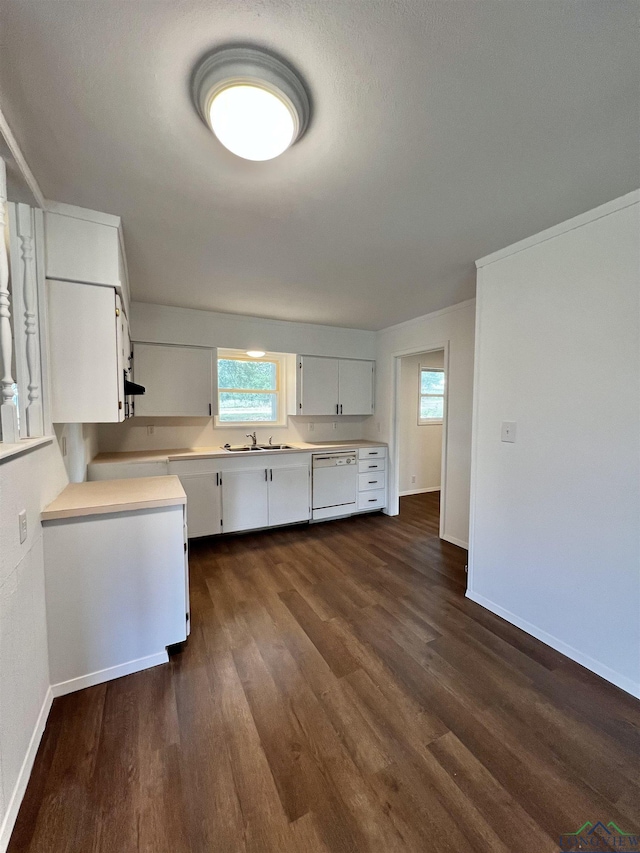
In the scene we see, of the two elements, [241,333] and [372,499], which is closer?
[241,333]

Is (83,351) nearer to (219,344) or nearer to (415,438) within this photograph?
(219,344)

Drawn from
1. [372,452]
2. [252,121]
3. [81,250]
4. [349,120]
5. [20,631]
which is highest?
[349,120]

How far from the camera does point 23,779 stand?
1.20m

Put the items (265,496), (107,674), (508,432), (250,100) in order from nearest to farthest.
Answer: (250,100) < (107,674) < (508,432) < (265,496)

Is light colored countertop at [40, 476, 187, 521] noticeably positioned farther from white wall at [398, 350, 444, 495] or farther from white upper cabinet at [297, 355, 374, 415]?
white wall at [398, 350, 444, 495]

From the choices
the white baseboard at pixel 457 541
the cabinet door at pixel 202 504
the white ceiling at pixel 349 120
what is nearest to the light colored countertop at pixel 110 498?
the cabinet door at pixel 202 504

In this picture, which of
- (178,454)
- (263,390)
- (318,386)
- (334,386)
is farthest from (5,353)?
(334,386)

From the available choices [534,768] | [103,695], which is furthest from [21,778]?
[534,768]

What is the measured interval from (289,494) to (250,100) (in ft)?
10.8

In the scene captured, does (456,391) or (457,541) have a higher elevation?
(456,391)

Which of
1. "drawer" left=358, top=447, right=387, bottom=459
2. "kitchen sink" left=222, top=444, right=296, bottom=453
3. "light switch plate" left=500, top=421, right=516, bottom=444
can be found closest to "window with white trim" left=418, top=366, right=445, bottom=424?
"drawer" left=358, top=447, right=387, bottom=459

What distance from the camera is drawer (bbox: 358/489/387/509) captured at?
14.1ft

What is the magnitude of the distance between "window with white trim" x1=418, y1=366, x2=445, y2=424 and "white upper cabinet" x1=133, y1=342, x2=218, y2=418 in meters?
3.30

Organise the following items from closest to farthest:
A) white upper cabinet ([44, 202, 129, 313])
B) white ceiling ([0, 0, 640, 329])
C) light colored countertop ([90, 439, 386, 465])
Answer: white ceiling ([0, 0, 640, 329]), white upper cabinet ([44, 202, 129, 313]), light colored countertop ([90, 439, 386, 465])
